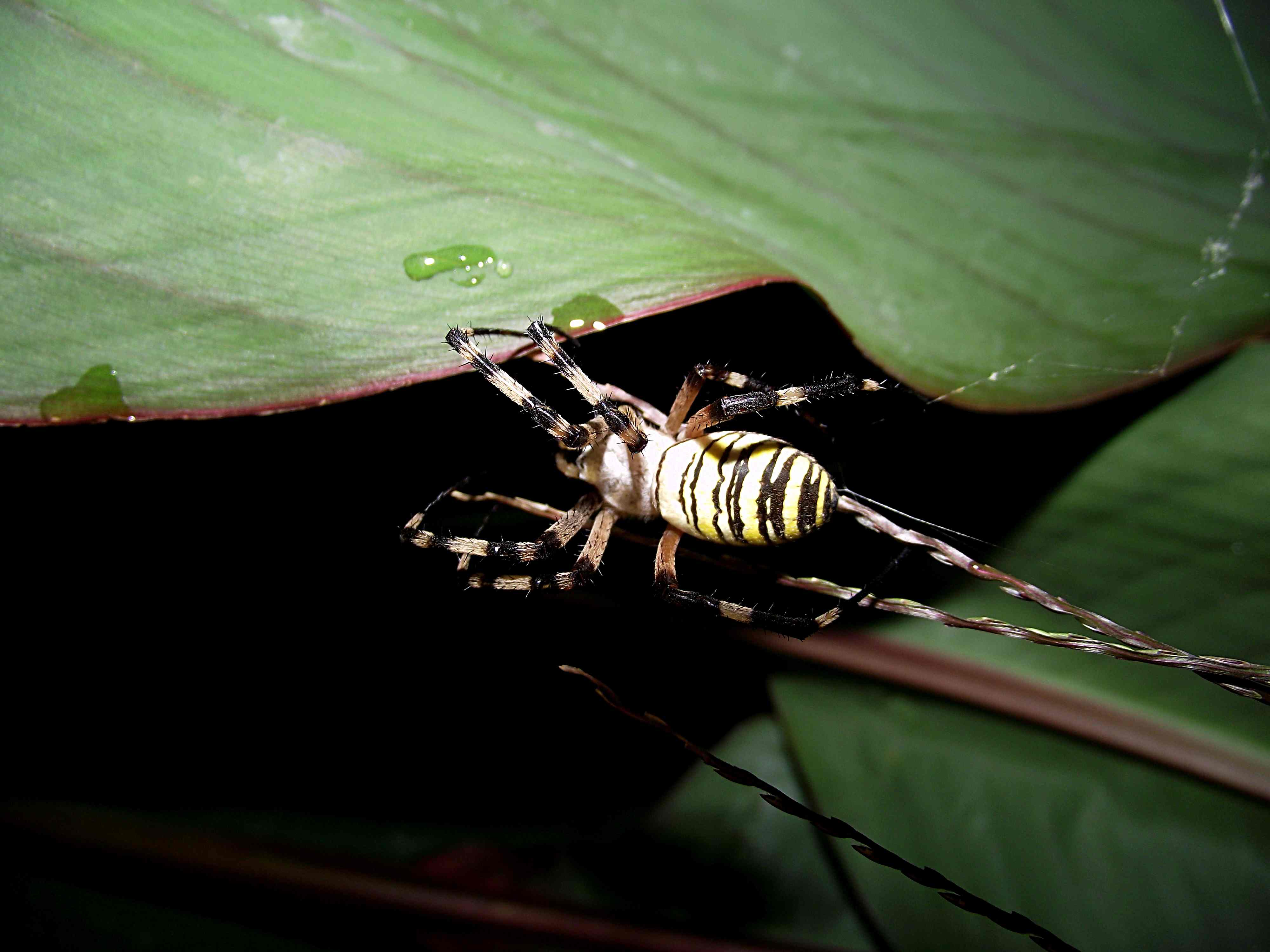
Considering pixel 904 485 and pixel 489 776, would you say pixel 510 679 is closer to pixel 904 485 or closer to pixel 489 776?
pixel 489 776

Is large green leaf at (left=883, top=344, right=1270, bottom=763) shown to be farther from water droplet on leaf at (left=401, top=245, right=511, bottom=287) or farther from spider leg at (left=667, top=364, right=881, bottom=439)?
water droplet on leaf at (left=401, top=245, right=511, bottom=287)

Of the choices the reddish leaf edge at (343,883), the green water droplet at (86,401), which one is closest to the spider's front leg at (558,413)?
the green water droplet at (86,401)

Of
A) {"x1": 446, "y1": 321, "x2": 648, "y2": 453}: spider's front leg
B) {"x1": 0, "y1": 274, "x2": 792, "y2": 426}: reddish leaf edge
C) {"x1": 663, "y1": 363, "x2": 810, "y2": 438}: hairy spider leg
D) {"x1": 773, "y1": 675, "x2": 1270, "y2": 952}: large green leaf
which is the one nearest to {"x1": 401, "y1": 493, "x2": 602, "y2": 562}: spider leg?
{"x1": 446, "y1": 321, "x2": 648, "y2": 453}: spider's front leg

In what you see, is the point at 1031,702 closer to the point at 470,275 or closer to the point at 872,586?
the point at 872,586

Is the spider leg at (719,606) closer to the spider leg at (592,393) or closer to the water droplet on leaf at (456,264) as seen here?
the spider leg at (592,393)

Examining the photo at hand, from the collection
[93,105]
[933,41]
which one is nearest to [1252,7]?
[933,41]

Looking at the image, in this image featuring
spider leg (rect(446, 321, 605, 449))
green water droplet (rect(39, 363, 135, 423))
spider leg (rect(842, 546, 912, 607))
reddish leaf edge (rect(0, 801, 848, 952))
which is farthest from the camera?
reddish leaf edge (rect(0, 801, 848, 952))
